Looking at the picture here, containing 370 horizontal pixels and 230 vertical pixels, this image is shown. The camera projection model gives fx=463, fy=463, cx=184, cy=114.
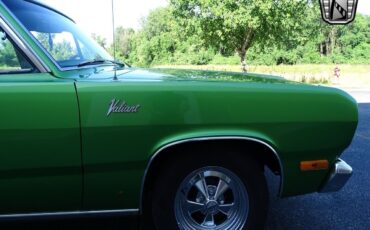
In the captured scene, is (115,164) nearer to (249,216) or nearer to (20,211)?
(20,211)

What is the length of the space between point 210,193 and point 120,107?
2.88 feet

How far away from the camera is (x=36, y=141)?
2762 millimetres

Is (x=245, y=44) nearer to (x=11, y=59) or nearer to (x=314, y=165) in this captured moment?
(x=314, y=165)

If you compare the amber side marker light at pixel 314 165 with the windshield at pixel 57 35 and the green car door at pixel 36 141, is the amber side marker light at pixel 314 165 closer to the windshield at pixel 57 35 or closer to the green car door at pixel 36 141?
the green car door at pixel 36 141

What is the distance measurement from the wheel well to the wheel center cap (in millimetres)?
377

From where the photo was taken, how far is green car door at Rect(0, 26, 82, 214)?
8.96 ft

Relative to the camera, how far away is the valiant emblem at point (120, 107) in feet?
9.19

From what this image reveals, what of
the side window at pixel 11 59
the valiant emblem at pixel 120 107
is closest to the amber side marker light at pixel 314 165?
the valiant emblem at pixel 120 107

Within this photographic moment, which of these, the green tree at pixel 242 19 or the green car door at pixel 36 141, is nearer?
the green car door at pixel 36 141

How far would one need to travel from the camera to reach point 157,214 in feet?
10.2

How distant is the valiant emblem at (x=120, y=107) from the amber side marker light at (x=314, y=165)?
122 cm

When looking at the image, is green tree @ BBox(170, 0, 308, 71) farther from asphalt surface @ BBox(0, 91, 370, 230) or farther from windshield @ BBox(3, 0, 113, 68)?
windshield @ BBox(3, 0, 113, 68)
